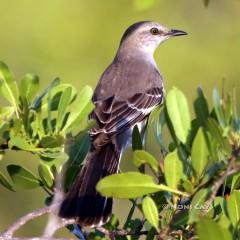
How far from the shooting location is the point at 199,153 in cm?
317

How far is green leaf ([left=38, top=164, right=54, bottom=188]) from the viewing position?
13.4ft

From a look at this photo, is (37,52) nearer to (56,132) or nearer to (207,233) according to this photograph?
(56,132)

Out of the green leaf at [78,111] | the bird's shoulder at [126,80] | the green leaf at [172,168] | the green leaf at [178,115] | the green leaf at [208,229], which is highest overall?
the green leaf at [178,115]

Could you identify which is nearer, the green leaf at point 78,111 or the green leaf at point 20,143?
the green leaf at point 20,143

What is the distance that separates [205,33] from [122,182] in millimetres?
5416

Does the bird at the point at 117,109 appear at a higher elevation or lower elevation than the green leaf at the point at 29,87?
lower

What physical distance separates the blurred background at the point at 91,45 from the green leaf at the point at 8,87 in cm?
403

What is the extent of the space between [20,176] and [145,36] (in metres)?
4.41

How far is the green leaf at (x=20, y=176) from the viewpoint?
3965 millimetres

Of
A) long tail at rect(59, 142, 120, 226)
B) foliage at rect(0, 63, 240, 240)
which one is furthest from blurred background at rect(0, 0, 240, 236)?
foliage at rect(0, 63, 240, 240)

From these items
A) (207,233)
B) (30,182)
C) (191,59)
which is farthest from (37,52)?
(207,233)

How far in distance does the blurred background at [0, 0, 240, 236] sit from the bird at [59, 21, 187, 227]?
371 mm

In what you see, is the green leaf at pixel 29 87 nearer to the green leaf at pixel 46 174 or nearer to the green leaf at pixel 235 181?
the green leaf at pixel 46 174

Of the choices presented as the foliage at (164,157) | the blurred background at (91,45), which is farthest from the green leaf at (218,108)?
the blurred background at (91,45)
